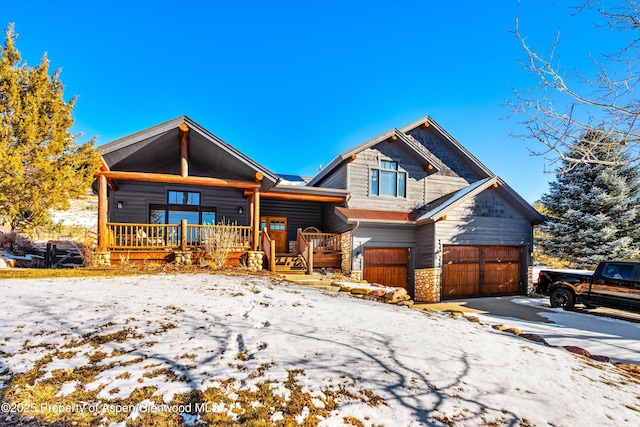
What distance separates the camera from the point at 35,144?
8.19 metres

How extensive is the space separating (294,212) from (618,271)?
12829 mm

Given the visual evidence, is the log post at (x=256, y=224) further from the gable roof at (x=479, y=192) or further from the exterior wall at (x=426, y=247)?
the exterior wall at (x=426, y=247)

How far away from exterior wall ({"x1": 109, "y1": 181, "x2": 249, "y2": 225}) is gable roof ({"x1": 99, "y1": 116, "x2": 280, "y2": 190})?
110 cm

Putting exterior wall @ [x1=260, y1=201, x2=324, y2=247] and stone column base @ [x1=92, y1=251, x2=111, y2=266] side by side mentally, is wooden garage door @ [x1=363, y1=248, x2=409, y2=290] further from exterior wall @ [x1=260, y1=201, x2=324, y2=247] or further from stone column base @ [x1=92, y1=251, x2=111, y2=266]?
stone column base @ [x1=92, y1=251, x2=111, y2=266]

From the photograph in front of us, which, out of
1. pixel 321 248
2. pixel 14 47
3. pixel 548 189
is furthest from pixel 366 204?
pixel 14 47

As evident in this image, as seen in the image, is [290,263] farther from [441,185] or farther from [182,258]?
[441,185]

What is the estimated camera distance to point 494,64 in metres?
10.2

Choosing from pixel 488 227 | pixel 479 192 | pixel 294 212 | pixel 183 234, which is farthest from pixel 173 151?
pixel 488 227

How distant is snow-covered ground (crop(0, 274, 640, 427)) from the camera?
9.45 ft

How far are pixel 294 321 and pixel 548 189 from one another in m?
18.7

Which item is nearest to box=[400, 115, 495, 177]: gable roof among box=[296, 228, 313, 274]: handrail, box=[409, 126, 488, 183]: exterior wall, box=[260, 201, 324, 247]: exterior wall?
box=[409, 126, 488, 183]: exterior wall

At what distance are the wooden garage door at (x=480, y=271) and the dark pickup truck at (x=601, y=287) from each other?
8.31ft

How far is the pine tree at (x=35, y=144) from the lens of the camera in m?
7.85

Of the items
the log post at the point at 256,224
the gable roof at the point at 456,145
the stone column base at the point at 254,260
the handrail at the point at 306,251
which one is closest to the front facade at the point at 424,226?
the gable roof at the point at 456,145
